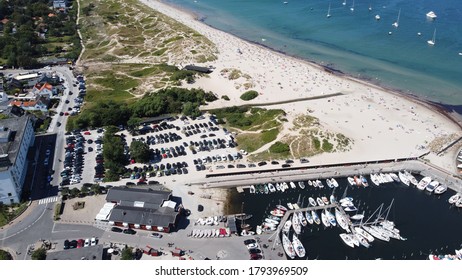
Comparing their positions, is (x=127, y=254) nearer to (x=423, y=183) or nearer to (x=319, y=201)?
(x=319, y=201)

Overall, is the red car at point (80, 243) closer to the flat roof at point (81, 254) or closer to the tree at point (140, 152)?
the flat roof at point (81, 254)

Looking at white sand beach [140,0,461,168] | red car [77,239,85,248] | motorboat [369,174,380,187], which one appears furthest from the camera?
white sand beach [140,0,461,168]

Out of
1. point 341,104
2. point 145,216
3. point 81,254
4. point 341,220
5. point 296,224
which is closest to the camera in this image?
point 81,254

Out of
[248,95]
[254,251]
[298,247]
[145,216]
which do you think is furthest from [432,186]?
[145,216]

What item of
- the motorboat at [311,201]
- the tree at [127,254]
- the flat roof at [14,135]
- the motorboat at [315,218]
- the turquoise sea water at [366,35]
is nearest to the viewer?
the tree at [127,254]

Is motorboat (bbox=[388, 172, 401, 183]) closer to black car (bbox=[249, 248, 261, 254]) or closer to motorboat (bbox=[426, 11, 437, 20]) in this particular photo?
black car (bbox=[249, 248, 261, 254])

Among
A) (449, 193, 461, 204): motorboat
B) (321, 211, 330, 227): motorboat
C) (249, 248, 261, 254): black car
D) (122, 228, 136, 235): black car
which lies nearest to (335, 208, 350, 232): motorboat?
(321, 211, 330, 227): motorboat

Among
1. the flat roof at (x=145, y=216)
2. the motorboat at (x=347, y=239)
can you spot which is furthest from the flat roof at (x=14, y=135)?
the motorboat at (x=347, y=239)
